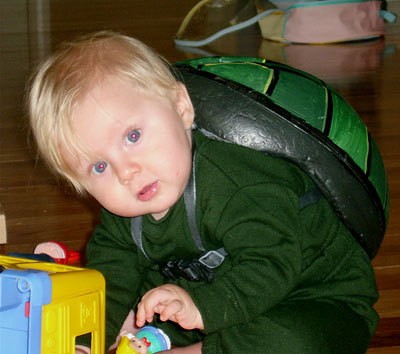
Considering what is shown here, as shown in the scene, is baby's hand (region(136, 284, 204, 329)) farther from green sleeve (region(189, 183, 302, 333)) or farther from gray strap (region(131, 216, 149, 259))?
gray strap (region(131, 216, 149, 259))

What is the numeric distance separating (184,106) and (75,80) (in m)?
0.15

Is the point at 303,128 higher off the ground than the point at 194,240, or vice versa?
the point at 303,128

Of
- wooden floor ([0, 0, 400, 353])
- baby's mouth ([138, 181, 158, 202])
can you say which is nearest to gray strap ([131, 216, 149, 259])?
baby's mouth ([138, 181, 158, 202])

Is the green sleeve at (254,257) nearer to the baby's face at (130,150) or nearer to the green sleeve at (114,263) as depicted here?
the baby's face at (130,150)

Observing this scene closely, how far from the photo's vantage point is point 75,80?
1104mm

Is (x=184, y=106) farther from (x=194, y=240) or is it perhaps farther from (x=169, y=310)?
(x=169, y=310)

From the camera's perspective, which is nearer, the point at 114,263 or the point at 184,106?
the point at 184,106

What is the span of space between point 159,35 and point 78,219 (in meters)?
1.95

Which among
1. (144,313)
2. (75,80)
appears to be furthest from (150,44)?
(144,313)

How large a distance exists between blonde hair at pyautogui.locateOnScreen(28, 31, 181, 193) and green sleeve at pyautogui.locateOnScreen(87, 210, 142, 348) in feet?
0.41

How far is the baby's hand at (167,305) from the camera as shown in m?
1.00

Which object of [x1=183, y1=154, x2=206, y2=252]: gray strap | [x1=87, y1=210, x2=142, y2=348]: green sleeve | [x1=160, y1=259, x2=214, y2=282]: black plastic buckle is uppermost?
[x1=183, y1=154, x2=206, y2=252]: gray strap

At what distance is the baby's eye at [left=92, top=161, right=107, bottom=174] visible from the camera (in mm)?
1114

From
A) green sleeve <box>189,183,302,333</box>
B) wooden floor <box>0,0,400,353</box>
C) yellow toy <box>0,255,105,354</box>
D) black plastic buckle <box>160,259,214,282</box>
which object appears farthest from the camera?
wooden floor <box>0,0,400,353</box>
